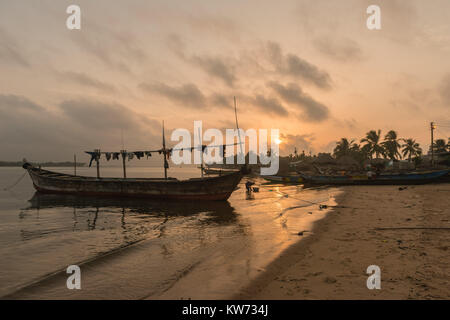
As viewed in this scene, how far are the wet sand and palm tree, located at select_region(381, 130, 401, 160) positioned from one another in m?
58.9

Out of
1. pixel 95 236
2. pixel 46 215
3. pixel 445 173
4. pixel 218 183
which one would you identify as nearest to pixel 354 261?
pixel 95 236

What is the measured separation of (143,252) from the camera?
397 inches

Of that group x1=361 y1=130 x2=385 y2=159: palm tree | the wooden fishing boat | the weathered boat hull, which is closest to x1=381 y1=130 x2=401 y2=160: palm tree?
x1=361 y1=130 x2=385 y2=159: palm tree

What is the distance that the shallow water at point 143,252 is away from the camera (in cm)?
675

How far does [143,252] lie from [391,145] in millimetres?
67959

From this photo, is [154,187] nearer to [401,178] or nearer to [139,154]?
[139,154]


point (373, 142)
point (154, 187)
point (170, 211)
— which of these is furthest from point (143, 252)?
point (373, 142)

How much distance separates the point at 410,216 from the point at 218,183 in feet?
50.0

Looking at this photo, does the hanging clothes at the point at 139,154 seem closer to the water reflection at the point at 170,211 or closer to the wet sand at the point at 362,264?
the water reflection at the point at 170,211

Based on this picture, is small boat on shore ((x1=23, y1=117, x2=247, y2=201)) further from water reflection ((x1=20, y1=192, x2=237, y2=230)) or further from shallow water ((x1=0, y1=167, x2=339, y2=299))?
shallow water ((x1=0, y1=167, x2=339, y2=299))

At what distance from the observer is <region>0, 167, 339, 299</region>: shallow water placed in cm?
675

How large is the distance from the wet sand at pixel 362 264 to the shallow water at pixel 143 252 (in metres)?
0.84

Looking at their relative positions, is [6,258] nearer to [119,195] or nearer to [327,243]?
[327,243]

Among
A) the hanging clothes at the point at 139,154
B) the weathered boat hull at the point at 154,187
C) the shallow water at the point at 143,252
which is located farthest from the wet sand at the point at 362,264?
the hanging clothes at the point at 139,154
